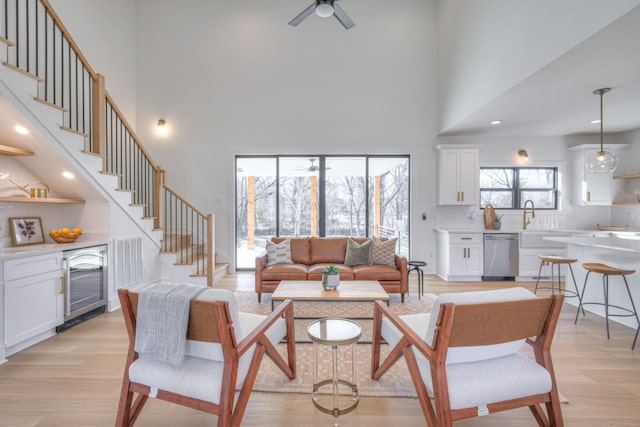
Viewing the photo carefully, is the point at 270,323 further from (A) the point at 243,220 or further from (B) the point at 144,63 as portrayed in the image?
(B) the point at 144,63

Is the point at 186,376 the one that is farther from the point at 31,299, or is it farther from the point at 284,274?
the point at 284,274

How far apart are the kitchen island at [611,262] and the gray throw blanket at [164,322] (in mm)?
4103

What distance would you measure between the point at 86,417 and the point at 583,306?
5261mm

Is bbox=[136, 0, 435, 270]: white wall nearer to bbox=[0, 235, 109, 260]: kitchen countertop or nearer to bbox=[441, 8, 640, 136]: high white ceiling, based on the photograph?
bbox=[441, 8, 640, 136]: high white ceiling

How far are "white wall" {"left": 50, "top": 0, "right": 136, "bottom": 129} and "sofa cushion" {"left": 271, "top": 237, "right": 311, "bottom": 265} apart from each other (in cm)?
410

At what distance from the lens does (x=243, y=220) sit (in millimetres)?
6023

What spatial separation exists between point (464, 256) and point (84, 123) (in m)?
6.56

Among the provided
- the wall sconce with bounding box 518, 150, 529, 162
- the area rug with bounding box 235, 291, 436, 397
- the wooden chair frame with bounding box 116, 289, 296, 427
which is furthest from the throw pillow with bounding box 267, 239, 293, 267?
the wall sconce with bounding box 518, 150, 529, 162

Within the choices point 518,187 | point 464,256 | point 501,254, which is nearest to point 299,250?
point 464,256

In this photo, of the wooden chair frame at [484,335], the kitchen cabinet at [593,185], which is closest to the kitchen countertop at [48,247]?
the wooden chair frame at [484,335]

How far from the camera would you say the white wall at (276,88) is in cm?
579

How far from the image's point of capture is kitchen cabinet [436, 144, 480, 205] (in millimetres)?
5523

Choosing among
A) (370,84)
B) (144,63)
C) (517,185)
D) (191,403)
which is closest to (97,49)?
(144,63)

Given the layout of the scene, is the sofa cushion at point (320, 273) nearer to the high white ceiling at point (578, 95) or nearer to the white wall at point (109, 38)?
the high white ceiling at point (578, 95)
